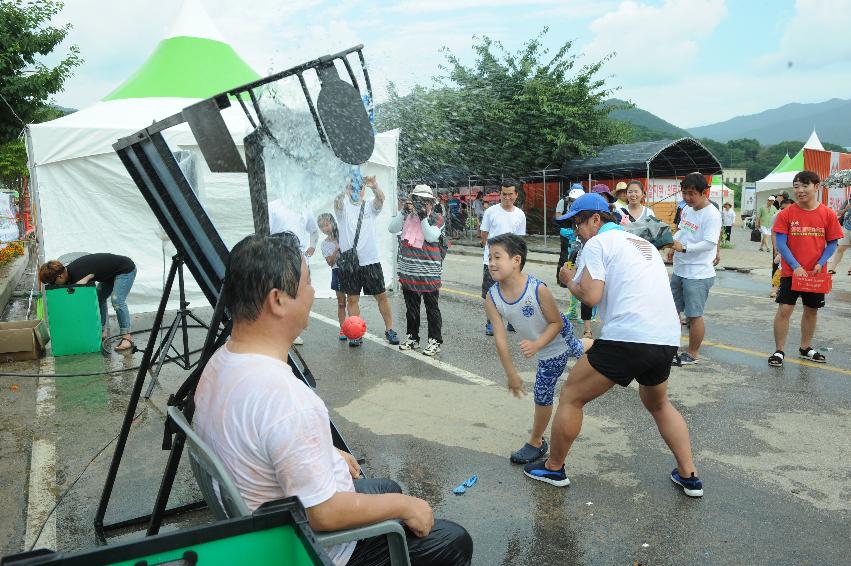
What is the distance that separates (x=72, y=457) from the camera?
4.41 metres

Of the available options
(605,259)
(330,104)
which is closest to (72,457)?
(330,104)

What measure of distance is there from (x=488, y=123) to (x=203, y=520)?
22.1m

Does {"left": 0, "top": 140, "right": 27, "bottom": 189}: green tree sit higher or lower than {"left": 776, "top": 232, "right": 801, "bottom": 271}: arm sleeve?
higher

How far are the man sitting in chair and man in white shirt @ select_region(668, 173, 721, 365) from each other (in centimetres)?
499

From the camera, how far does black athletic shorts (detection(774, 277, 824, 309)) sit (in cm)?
627

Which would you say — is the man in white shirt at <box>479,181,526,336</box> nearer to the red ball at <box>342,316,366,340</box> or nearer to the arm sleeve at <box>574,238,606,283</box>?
the red ball at <box>342,316,366,340</box>

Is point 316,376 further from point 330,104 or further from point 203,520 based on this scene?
point 330,104

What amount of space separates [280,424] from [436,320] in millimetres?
5412

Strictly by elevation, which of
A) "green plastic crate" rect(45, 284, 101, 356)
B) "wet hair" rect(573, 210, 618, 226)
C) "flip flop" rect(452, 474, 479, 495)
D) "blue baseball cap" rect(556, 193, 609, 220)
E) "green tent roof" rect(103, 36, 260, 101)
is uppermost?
"green tent roof" rect(103, 36, 260, 101)

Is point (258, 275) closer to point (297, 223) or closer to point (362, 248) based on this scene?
point (297, 223)

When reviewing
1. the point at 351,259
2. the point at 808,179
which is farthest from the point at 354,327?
the point at 808,179

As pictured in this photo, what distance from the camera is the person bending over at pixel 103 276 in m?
7.21

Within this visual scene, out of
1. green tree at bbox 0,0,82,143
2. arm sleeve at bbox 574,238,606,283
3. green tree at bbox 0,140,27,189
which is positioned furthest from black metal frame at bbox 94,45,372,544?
green tree at bbox 0,140,27,189

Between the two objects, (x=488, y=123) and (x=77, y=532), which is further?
(x=488, y=123)
